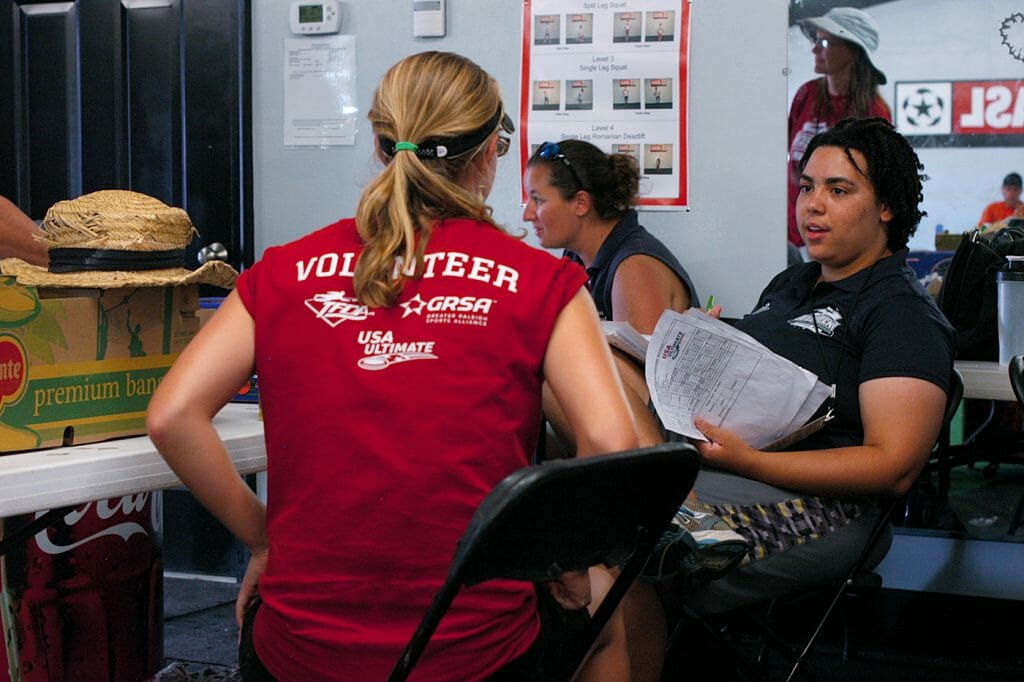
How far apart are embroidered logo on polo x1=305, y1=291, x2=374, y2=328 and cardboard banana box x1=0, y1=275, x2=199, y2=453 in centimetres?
50

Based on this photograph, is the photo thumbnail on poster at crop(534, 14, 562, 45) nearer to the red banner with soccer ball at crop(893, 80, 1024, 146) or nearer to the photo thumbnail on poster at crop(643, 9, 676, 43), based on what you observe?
the photo thumbnail on poster at crop(643, 9, 676, 43)

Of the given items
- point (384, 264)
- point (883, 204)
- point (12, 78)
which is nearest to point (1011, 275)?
point (883, 204)

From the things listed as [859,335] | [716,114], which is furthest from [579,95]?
[859,335]

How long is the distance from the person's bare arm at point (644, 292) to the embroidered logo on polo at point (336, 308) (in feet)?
5.53

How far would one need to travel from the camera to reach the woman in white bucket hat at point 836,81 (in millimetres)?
3078

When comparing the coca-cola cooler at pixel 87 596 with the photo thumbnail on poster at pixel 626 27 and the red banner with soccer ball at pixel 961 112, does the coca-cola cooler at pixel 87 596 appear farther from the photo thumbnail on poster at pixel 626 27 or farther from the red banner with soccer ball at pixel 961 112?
the red banner with soccer ball at pixel 961 112

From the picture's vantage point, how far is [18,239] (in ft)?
6.92

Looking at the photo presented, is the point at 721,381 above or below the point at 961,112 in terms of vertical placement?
below

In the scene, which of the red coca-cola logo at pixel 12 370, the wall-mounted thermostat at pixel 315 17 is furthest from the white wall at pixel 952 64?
the red coca-cola logo at pixel 12 370

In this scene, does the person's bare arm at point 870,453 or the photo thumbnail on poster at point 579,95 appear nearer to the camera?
the person's bare arm at point 870,453

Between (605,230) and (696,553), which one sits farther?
(605,230)

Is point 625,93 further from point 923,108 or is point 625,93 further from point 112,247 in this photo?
point 112,247

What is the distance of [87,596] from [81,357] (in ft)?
2.09

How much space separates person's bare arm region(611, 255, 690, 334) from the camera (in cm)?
291
